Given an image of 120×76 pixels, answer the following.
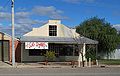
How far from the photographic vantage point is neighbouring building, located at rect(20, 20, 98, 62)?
136ft

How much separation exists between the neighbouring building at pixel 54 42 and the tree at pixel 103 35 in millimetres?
8380

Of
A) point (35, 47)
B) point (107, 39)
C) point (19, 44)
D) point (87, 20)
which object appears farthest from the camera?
point (87, 20)

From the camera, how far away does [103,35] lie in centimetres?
5284

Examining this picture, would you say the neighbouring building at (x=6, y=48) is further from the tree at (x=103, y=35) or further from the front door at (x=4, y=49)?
the tree at (x=103, y=35)

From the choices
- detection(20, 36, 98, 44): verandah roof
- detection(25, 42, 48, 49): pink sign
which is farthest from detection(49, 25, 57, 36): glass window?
detection(25, 42, 48, 49): pink sign

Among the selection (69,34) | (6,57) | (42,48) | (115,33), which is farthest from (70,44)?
(115,33)

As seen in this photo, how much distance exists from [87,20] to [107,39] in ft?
28.7

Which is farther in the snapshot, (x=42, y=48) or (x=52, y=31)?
(x=52, y=31)

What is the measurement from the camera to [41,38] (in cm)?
4259

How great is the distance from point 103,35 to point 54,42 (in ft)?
45.9

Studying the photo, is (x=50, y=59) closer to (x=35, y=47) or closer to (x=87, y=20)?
(x=35, y=47)

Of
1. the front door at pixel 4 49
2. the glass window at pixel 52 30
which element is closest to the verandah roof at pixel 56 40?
the glass window at pixel 52 30

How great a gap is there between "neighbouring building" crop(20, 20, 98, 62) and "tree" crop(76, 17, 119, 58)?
8380mm

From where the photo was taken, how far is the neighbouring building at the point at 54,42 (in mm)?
41344
